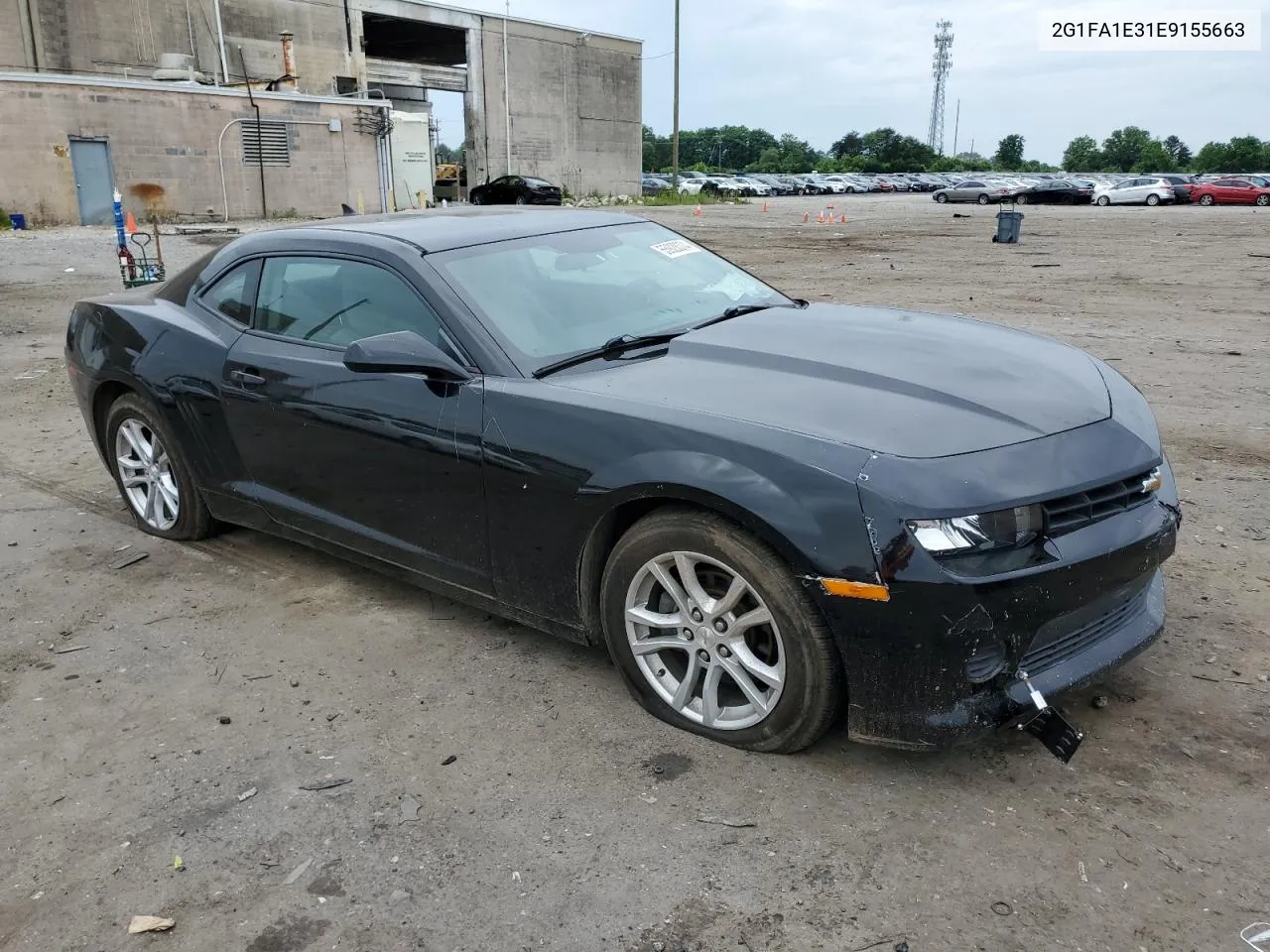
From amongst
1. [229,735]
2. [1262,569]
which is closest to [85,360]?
[229,735]

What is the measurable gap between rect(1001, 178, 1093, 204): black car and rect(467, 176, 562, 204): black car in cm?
2230

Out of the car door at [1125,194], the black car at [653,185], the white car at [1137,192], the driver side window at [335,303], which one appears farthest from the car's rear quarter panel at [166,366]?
the black car at [653,185]

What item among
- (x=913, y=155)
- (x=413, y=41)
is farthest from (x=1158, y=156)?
(x=413, y=41)

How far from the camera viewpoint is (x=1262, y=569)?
4160 millimetres

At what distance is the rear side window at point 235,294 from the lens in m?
4.33

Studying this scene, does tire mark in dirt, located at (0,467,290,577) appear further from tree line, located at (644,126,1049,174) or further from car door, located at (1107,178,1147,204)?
tree line, located at (644,126,1049,174)

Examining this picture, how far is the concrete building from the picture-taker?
93.0 feet

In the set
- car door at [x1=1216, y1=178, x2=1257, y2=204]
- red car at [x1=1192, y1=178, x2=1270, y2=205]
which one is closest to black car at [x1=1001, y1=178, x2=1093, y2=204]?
red car at [x1=1192, y1=178, x2=1270, y2=205]

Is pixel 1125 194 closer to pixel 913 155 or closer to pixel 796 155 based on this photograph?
pixel 913 155

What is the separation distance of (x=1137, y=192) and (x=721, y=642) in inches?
1862

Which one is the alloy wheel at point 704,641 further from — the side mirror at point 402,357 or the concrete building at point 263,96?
the concrete building at point 263,96

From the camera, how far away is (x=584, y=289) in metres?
3.81

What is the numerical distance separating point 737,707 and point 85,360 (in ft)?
12.7

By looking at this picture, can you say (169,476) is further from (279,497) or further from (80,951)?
(80,951)
